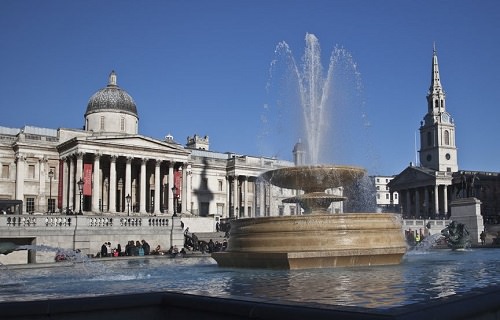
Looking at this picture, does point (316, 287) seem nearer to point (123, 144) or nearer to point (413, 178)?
point (123, 144)

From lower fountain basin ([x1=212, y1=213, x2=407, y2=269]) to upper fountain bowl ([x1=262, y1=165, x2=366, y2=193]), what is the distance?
1.93m

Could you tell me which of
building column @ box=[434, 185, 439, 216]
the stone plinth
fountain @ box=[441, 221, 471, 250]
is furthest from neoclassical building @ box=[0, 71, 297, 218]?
building column @ box=[434, 185, 439, 216]

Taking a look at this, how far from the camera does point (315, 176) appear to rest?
16484 mm

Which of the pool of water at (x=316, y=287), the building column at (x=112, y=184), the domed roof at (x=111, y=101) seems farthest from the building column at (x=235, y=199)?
the pool of water at (x=316, y=287)

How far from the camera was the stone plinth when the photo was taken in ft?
140

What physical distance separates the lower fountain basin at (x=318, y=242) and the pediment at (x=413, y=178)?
3660 inches

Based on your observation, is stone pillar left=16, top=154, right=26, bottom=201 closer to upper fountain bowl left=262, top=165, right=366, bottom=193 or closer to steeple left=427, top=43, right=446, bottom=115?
upper fountain bowl left=262, top=165, right=366, bottom=193

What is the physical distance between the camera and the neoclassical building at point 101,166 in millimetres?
56438

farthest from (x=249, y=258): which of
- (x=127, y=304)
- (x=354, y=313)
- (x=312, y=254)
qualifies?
(x=354, y=313)

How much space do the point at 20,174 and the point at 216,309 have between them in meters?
56.1

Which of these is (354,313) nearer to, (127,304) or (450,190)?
(127,304)

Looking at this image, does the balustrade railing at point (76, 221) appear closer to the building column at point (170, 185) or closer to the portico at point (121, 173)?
the portico at point (121, 173)

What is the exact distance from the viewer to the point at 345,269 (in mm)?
13539

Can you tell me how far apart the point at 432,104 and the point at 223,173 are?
65.7 metres
